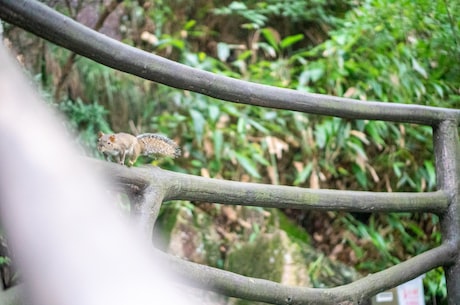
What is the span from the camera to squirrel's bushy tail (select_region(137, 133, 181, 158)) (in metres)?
0.95

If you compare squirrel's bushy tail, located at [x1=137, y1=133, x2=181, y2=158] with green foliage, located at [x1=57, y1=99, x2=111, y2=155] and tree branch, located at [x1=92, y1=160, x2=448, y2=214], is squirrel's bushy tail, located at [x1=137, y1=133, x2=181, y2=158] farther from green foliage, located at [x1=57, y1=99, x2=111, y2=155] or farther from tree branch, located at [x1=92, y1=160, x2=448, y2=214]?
green foliage, located at [x1=57, y1=99, x2=111, y2=155]

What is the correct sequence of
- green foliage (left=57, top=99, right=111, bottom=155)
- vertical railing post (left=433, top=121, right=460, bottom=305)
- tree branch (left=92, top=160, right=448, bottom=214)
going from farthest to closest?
green foliage (left=57, top=99, right=111, bottom=155) < vertical railing post (left=433, top=121, right=460, bottom=305) < tree branch (left=92, top=160, right=448, bottom=214)

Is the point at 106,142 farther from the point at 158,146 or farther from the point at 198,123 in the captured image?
the point at 198,123

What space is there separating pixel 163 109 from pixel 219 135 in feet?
1.46

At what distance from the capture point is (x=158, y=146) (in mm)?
961

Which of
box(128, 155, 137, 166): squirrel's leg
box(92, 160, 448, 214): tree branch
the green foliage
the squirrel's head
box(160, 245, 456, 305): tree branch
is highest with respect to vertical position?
the green foliage

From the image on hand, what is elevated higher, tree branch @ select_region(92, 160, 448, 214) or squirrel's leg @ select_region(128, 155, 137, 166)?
squirrel's leg @ select_region(128, 155, 137, 166)

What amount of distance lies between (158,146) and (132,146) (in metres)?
0.08

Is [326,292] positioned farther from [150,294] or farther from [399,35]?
[399,35]

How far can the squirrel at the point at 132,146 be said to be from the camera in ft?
2.81

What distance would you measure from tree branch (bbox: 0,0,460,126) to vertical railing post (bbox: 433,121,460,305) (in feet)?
0.12

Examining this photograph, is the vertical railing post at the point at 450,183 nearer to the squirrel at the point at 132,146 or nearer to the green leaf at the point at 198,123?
the squirrel at the point at 132,146

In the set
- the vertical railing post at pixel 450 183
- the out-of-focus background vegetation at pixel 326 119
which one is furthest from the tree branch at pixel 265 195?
the out-of-focus background vegetation at pixel 326 119

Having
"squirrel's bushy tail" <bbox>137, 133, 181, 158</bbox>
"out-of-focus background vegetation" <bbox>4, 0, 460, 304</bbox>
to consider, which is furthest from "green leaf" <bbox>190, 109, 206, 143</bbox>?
"squirrel's bushy tail" <bbox>137, 133, 181, 158</bbox>
